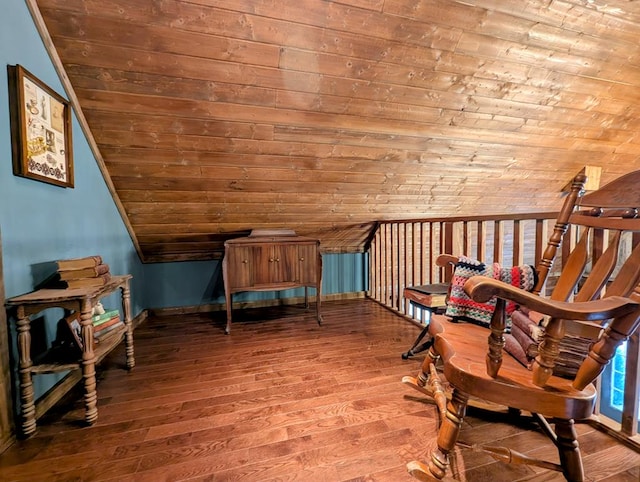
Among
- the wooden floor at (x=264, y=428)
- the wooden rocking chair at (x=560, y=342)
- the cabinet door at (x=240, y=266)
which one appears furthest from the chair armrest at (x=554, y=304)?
the cabinet door at (x=240, y=266)

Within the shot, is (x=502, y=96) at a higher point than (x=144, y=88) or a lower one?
higher

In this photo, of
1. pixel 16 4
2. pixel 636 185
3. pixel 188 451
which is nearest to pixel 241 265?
pixel 188 451

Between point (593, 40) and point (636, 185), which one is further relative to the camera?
point (593, 40)

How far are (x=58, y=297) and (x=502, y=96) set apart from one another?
3116 millimetres

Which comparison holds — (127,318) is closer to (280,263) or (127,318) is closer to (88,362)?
(88,362)

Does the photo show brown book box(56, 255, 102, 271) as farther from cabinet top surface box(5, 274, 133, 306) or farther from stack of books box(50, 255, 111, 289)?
cabinet top surface box(5, 274, 133, 306)

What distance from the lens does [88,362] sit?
1312 mm

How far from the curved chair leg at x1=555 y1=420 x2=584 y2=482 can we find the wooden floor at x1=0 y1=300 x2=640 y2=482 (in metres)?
0.19

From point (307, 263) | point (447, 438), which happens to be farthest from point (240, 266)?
point (447, 438)

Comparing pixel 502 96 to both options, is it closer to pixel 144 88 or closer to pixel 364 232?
pixel 364 232

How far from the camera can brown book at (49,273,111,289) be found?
1.41 meters

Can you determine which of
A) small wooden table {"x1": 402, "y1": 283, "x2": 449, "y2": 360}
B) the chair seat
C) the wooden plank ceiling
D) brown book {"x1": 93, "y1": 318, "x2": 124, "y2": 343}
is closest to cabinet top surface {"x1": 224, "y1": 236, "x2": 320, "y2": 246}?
the wooden plank ceiling

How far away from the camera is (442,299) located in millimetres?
1740

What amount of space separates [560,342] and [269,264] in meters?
2.14
